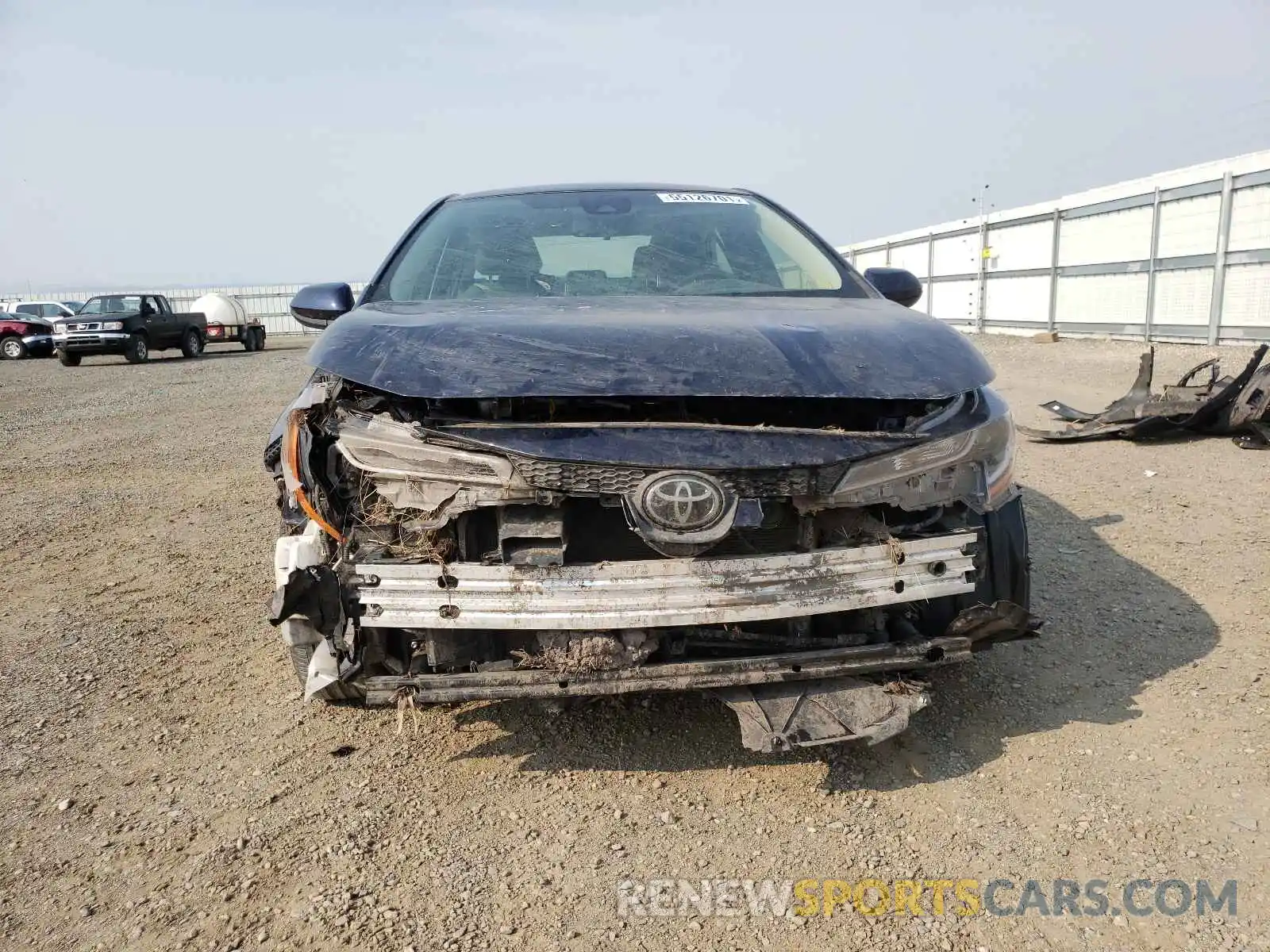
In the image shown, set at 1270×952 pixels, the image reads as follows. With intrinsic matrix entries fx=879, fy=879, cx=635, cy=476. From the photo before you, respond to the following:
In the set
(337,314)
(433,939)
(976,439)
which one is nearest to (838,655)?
(976,439)

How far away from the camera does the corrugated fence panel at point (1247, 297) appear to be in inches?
452

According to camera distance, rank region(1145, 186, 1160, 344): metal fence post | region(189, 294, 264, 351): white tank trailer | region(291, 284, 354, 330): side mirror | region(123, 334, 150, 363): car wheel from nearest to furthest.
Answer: region(291, 284, 354, 330): side mirror < region(1145, 186, 1160, 344): metal fence post < region(123, 334, 150, 363): car wheel < region(189, 294, 264, 351): white tank trailer

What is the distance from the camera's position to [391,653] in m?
2.21

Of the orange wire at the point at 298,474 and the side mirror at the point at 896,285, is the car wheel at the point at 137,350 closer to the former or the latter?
the side mirror at the point at 896,285

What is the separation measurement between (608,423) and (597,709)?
1078mm

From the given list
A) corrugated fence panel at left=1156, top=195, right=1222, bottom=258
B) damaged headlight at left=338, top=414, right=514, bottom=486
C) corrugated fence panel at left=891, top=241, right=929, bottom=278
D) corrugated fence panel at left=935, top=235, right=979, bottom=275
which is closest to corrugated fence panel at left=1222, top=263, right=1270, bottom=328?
corrugated fence panel at left=1156, top=195, right=1222, bottom=258

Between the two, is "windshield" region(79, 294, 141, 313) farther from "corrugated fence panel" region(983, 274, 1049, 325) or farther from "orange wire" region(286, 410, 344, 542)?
"orange wire" region(286, 410, 344, 542)

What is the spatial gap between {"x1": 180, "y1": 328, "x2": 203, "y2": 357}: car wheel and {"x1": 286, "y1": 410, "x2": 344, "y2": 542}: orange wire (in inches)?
934

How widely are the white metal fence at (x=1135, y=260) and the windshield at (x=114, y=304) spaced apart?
19.9 meters

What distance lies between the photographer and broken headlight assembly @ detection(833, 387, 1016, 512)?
6.81 feet

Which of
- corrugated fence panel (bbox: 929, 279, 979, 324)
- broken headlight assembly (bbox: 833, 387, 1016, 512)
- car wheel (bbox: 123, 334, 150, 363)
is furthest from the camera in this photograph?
car wheel (bbox: 123, 334, 150, 363)

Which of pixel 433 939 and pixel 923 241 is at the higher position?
pixel 923 241

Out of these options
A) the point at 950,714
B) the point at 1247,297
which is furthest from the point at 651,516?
the point at 1247,297

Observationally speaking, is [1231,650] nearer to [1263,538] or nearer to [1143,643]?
[1143,643]
